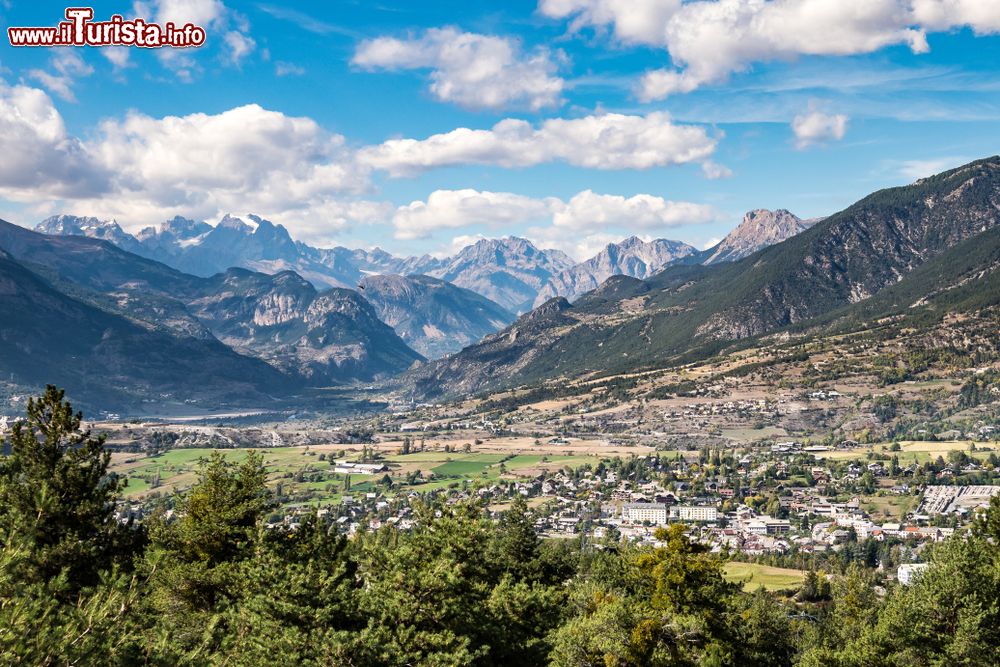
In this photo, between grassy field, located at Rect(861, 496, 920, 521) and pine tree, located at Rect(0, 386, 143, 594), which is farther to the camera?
grassy field, located at Rect(861, 496, 920, 521)

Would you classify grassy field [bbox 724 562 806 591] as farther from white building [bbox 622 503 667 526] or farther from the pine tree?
the pine tree

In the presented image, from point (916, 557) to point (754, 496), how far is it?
5515cm

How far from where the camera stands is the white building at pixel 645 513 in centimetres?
15312

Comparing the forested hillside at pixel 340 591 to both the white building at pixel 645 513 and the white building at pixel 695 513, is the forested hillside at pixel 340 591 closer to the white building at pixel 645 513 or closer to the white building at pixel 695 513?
the white building at pixel 645 513

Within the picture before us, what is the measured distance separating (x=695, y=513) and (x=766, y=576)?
4707 cm

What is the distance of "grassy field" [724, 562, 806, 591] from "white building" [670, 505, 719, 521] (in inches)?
1347

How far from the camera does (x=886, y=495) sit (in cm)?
16525

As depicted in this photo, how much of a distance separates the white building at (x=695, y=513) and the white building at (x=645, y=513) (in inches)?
80.0

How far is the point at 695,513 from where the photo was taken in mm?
158125

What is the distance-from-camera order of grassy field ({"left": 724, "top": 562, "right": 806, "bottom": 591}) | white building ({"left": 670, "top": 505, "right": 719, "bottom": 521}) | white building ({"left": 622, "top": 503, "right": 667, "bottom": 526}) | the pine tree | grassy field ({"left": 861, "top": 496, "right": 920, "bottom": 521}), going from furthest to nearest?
white building ({"left": 670, "top": 505, "right": 719, "bottom": 521}) < white building ({"left": 622, "top": 503, "right": 667, "bottom": 526}) < grassy field ({"left": 861, "top": 496, "right": 920, "bottom": 521}) < grassy field ({"left": 724, "top": 562, "right": 806, "bottom": 591}) < the pine tree

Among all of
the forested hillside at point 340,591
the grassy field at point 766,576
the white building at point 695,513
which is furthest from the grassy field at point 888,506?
the forested hillside at point 340,591

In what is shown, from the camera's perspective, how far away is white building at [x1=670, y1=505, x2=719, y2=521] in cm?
15454

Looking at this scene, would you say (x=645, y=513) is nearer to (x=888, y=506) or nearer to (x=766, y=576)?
(x=766, y=576)

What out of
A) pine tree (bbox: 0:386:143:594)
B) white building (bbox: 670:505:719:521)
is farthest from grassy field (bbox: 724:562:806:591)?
pine tree (bbox: 0:386:143:594)
